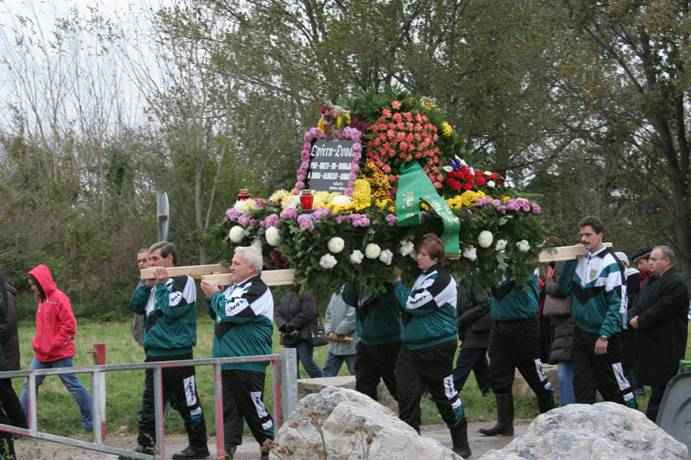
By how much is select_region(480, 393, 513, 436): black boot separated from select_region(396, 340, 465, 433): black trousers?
1573 mm

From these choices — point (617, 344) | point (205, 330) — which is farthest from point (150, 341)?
point (205, 330)

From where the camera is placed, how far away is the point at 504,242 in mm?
10078

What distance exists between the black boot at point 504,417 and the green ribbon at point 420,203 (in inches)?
89.4

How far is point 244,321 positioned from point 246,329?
10cm

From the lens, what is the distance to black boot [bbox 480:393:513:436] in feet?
37.7

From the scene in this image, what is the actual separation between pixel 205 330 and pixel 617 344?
51.6 ft

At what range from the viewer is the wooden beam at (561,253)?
1048 centimetres

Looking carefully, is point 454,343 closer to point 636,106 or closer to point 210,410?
point 210,410

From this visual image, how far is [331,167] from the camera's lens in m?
9.85

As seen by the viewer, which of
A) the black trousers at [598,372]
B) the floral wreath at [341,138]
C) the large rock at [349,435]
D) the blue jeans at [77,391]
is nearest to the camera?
the large rock at [349,435]

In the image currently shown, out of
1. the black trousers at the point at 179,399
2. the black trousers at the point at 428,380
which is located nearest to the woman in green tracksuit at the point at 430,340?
the black trousers at the point at 428,380

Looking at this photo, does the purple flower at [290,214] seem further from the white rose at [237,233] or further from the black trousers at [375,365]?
the black trousers at [375,365]

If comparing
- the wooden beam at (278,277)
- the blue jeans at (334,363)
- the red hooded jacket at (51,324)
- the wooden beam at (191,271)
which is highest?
the wooden beam at (191,271)

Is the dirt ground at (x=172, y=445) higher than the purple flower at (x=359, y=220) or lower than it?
lower
